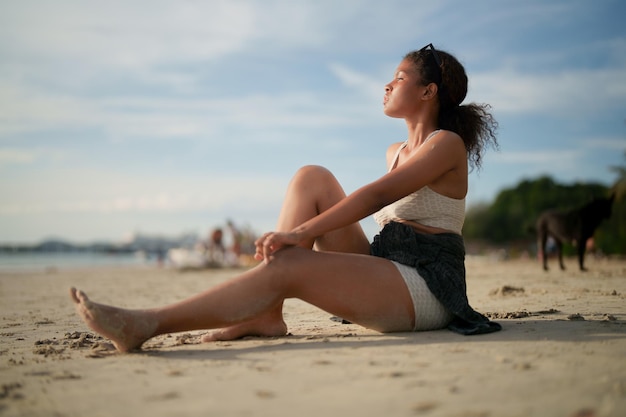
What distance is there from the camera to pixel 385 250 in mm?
3287

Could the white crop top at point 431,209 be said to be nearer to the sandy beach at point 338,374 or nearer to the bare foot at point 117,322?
the sandy beach at point 338,374

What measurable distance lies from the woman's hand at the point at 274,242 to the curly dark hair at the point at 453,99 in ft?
4.11

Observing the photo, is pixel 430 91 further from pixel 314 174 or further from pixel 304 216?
pixel 304 216

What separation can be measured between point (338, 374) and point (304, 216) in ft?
3.84

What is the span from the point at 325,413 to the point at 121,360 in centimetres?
134

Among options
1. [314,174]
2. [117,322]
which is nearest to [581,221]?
[314,174]

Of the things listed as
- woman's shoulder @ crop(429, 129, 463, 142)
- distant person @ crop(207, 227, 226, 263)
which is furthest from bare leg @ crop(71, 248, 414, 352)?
distant person @ crop(207, 227, 226, 263)

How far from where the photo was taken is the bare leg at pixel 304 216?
3.24 meters

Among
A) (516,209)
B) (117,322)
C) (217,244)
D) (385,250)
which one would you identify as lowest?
(117,322)

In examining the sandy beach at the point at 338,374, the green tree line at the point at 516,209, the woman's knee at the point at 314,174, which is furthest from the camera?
the green tree line at the point at 516,209

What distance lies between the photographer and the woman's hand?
2.82 m

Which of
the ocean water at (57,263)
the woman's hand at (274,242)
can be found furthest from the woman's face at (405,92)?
the ocean water at (57,263)

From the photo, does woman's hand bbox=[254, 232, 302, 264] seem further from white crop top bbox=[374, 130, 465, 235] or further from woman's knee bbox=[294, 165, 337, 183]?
white crop top bbox=[374, 130, 465, 235]

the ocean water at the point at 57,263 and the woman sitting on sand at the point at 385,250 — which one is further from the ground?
the woman sitting on sand at the point at 385,250
